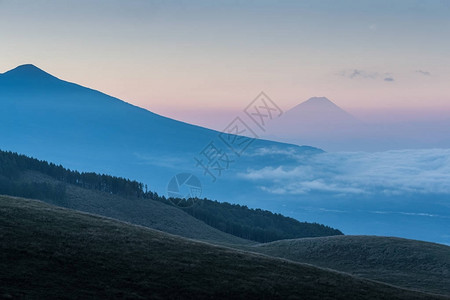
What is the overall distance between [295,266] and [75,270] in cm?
1904

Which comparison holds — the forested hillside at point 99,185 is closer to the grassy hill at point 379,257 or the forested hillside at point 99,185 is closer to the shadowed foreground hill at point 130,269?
the grassy hill at point 379,257

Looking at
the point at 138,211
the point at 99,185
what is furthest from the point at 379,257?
the point at 99,185

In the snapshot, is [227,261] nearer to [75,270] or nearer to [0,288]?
[75,270]

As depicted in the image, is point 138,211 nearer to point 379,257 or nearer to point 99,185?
point 99,185

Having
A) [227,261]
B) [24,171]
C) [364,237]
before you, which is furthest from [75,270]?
[24,171]

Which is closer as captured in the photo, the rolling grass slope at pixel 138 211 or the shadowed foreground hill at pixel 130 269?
the shadowed foreground hill at pixel 130 269

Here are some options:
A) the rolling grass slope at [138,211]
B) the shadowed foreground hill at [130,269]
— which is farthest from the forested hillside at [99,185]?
the shadowed foreground hill at [130,269]

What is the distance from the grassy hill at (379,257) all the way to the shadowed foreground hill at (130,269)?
1949 centimetres

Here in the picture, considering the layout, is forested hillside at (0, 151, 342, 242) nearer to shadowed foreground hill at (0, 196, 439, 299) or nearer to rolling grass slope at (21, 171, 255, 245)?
rolling grass slope at (21, 171, 255, 245)

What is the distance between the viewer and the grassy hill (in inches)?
2504

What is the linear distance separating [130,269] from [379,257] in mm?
48300

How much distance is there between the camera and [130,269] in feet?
116

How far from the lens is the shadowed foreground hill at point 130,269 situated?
102 feet

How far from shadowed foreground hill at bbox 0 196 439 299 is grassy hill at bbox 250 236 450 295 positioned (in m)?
19.5
